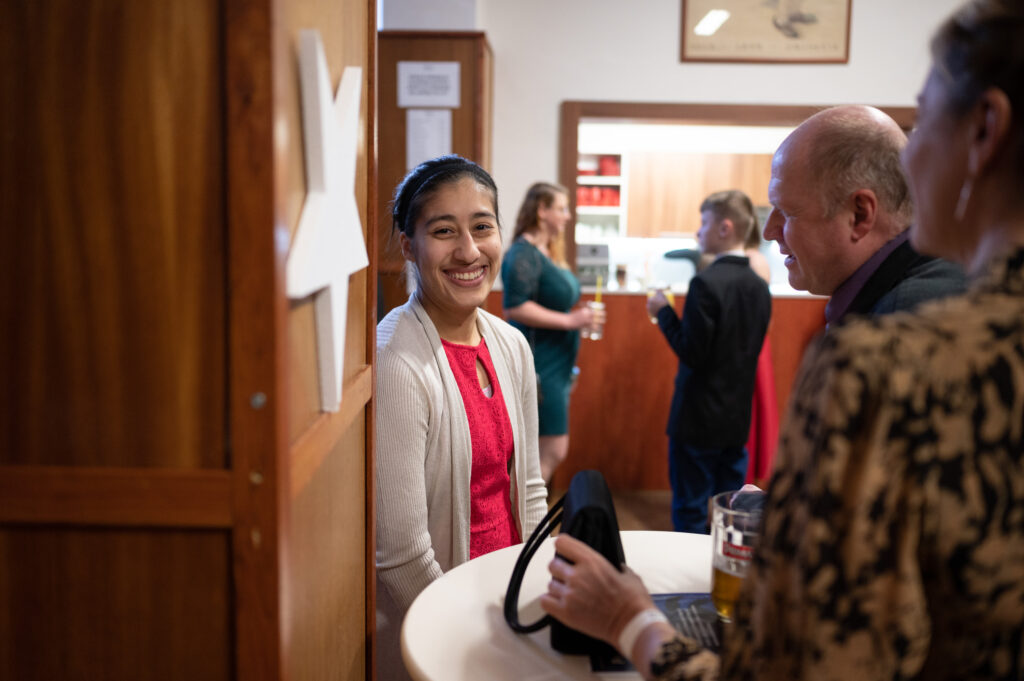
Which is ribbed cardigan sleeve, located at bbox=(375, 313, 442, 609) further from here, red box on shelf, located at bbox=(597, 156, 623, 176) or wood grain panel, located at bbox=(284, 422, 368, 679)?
red box on shelf, located at bbox=(597, 156, 623, 176)

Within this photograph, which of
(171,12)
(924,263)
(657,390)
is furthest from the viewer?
(657,390)

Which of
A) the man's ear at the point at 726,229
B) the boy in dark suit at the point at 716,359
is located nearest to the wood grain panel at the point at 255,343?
the boy in dark suit at the point at 716,359

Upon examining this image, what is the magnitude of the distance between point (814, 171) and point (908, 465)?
3.20 feet

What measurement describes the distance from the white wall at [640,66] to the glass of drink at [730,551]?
3.69 metres

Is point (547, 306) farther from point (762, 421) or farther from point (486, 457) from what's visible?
point (486, 457)

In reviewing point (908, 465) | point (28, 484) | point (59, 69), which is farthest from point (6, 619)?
point (908, 465)

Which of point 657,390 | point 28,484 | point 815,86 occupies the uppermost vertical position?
point 815,86

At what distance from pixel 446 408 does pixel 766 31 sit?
3.78 m

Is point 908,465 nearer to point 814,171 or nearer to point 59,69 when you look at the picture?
point 59,69

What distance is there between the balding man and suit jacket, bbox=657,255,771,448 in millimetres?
1486

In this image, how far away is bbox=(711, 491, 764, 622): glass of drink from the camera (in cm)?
98

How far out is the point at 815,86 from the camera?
4465mm

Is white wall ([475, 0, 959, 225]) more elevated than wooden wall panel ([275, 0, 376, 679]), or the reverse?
white wall ([475, 0, 959, 225])

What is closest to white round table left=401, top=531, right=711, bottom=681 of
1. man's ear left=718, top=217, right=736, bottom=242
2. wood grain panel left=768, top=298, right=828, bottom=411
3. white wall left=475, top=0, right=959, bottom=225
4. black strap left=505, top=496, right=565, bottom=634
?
black strap left=505, top=496, right=565, bottom=634
